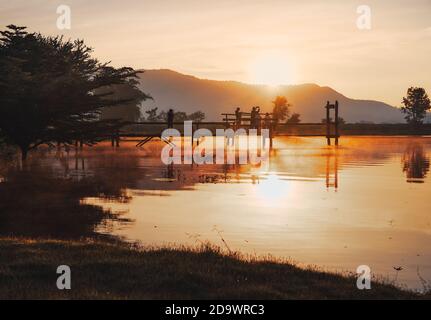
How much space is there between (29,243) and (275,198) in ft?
31.0

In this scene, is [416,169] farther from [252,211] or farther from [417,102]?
[417,102]

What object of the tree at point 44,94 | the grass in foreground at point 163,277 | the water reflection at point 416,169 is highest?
the tree at point 44,94

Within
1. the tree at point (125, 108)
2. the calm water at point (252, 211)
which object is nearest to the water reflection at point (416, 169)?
the calm water at point (252, 211)

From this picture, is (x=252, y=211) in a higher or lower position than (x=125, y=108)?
lower

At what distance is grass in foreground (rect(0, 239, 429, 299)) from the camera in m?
8.07

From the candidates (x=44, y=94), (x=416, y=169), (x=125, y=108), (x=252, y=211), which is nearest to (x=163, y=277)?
(x=252, y=211)

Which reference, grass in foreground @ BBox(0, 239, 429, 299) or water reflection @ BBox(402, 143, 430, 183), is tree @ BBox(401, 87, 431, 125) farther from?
grass in foreground @ BBox(0, 239, 429, 299)

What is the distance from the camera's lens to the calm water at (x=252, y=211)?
1151cm

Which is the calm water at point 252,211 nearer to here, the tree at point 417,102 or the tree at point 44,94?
the tree at point 44,94

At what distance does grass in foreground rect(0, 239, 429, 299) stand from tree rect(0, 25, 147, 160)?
1834 centimetres

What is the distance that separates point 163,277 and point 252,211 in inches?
298

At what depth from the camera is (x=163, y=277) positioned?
878 centimetres

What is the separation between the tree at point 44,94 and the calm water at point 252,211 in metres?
2.42
